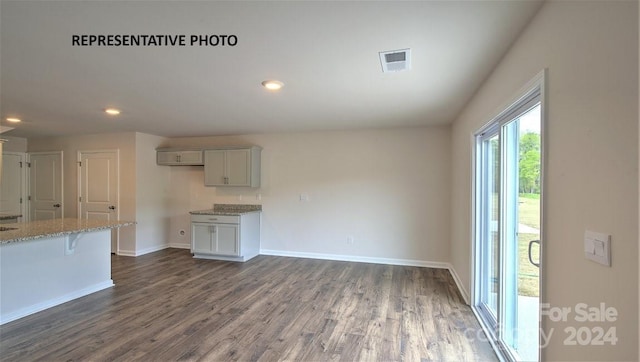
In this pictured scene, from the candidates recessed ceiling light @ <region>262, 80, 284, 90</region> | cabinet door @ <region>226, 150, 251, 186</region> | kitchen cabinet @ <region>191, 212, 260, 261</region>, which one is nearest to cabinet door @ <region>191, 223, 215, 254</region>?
kitchen cabinet @ <region>191, 212, 260, 261</region>

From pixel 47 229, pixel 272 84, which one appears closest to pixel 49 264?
pixel 47 229

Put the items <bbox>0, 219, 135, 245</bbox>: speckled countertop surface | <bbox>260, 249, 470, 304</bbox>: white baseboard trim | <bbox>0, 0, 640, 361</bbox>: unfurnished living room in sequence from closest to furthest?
<bbox>0, 0, 640, 361</bbox>: unfurnished living room
<bbox>0, 219, 135, 245</bbox>: speckled countertop surface
<bbox>260, 249, 470, 304</bbox>: white baseboard trim

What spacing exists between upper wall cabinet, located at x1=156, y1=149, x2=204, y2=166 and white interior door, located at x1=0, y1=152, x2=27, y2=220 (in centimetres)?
289

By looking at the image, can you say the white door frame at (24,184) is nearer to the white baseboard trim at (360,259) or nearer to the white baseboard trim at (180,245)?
the white baseboard trim at (180,245)

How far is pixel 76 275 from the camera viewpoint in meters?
3.51

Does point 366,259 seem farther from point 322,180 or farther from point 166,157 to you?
point 166,157

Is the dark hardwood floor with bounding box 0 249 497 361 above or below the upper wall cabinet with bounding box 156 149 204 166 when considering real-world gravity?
below

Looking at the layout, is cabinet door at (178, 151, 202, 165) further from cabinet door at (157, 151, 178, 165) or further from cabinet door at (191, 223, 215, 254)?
Result: cabinet door at (191, 223, 215, 254)

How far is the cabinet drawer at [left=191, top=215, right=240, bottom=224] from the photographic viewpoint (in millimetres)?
5010

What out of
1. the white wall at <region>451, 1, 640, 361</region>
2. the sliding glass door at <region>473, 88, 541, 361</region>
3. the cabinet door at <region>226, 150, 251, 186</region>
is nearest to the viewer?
the white wall at <region>451, 1, 640, 361</region>

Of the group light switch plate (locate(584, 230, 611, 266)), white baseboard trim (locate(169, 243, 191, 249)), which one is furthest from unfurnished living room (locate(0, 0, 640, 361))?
white baseboard trim (locate(169, 243, 191, 249))

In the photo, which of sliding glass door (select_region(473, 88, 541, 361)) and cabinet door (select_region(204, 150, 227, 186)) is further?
cabinet door (select_region(204, 150, 227, 186))

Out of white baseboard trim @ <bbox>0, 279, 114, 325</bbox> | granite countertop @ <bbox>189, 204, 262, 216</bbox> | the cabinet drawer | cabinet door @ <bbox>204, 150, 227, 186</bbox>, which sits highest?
cabinet door @ <bbox>204, 150, 227, 186</bbox>

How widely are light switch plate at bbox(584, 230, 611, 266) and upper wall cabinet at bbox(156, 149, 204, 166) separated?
5.56 metres
